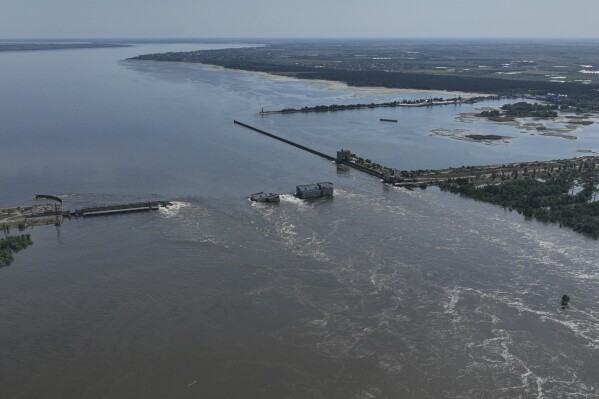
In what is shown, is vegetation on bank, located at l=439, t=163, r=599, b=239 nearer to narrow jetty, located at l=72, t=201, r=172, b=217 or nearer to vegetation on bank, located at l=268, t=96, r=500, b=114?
narrow jetty, located at l=72, t=201, r=172, b=217

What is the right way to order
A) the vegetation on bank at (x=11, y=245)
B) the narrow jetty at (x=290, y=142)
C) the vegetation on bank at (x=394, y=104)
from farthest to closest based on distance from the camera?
A: the vegetation on bank at (x=394, y=104), the narrow jetty at (x=290, y=142), the vegetation on bank at (x=11, y=245)

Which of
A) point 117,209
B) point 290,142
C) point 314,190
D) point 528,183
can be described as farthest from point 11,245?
point 528,183

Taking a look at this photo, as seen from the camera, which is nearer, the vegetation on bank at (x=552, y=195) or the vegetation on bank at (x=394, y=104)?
the vegetation on bank at (x=552, y=195)

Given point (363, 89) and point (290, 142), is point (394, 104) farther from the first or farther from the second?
point (290, 142)

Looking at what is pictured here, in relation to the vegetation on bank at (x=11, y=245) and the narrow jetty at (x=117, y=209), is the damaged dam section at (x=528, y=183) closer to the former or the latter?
the narrow jetty at (x=117, y=209)

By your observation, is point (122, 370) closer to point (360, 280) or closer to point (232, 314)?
point (232, 314)

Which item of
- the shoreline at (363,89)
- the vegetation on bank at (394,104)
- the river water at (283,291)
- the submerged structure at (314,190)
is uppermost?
the shoreline at (363,89)

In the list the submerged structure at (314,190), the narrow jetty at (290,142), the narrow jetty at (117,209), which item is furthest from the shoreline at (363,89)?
the narrow jetty at (117,209)

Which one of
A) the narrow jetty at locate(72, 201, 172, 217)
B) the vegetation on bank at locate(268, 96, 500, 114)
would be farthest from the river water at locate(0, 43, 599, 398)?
the vegetation on bank at locate(268, 96, 500, 114)
